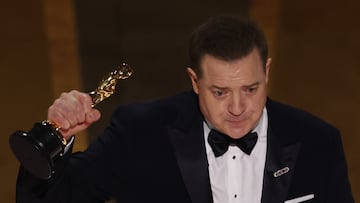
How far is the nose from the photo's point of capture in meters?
2.07

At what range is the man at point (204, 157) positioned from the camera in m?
2.23

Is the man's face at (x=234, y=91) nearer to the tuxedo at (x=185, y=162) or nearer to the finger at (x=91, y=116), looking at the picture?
the tuxedo at (x=185, y=162)

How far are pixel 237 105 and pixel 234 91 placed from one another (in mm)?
41

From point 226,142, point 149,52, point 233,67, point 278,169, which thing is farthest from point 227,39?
point 149,52

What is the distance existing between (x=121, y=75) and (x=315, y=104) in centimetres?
260

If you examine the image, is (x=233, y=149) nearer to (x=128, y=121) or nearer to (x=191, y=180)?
(x=191, y=180)

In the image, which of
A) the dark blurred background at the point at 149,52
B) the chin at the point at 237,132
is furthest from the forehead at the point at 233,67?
the dark blurred background at the point at 149,52

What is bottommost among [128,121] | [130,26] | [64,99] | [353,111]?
[353,111]

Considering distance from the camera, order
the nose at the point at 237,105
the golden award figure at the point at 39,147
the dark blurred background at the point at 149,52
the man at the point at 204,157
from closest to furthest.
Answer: the golden award figure at the point at 39,147 < the nose at the point at 237,105 < the man at the point at 204,157 < the dark blurred background at the point at 149,52

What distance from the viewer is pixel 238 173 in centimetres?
230

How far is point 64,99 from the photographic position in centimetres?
192

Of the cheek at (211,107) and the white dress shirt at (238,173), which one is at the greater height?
the cheek at (211,107)

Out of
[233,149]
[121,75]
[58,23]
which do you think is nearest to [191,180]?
[233,149]

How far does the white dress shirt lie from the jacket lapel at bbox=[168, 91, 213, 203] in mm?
47
